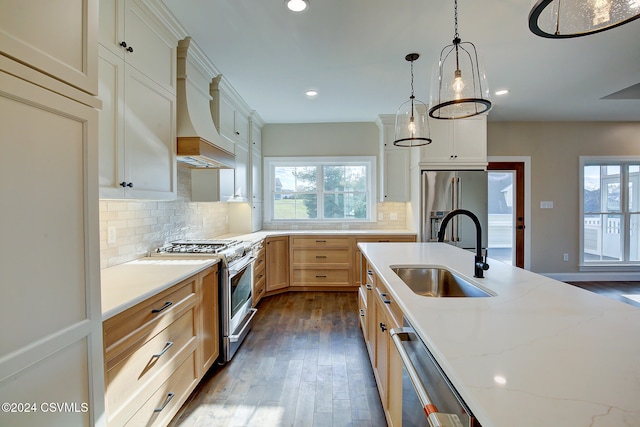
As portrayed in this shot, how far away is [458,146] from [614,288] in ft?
10.6

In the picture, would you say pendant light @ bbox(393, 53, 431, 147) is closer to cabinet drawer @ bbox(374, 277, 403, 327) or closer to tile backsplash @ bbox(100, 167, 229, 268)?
cabinet drawer @ bbox(374, 277, 403, 327)

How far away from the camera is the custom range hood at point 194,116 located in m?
2.12

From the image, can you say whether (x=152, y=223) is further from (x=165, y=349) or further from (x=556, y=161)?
(x=556, y=161)

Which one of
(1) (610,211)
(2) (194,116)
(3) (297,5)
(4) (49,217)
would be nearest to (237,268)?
(2) (194,116)

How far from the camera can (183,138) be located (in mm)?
2111

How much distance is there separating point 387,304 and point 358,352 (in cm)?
118

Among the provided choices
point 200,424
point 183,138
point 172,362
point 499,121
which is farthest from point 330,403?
point 499,121

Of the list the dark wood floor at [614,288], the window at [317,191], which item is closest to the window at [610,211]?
the dark wood floor at [614,288]

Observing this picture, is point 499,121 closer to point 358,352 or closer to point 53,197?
point 358,352

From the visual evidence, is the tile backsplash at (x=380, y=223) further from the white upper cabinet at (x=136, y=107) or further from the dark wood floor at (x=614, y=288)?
the dark wood floor at (x=614, y=288)

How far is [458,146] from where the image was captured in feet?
12.4

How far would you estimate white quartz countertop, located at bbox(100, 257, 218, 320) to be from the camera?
47.3 inches

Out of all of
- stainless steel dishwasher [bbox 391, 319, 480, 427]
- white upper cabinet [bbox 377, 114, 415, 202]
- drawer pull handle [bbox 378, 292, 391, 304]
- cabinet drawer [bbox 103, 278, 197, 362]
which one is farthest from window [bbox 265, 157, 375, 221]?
stainless steel dishwasher [bbox 391, 319, 480, 427]

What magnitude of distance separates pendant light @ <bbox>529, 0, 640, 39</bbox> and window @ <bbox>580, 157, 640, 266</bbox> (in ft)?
15.9
